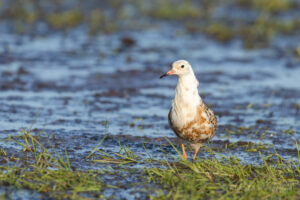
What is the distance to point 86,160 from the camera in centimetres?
754

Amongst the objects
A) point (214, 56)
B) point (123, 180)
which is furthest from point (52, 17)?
point (123, 180)

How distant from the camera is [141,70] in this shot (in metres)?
14.1

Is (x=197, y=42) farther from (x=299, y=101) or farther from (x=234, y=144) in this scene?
(x=234, y=144)

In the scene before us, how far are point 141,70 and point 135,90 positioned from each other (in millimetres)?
1715

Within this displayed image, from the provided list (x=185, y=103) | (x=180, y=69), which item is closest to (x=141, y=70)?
(x=180, y=69)

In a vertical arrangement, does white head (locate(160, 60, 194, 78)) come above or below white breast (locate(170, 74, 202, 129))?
above

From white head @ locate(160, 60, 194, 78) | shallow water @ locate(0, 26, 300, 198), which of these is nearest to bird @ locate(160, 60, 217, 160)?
white head @ locate(160, 60, 194, 78)

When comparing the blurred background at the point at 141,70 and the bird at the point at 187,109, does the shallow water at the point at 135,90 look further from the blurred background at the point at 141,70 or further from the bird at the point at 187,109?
the bird at the point at 187,109

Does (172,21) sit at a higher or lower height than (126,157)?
higher

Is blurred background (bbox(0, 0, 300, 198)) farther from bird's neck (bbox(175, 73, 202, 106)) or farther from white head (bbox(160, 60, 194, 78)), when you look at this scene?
white head (bbox(160, 60, 194, 78))

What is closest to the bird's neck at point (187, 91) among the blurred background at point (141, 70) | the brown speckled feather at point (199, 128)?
the brown speckled feather at point (199, 128)

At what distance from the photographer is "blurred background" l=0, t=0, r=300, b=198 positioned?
9.30 meters

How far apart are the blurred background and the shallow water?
0.02 metres

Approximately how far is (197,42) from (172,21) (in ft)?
9.35
